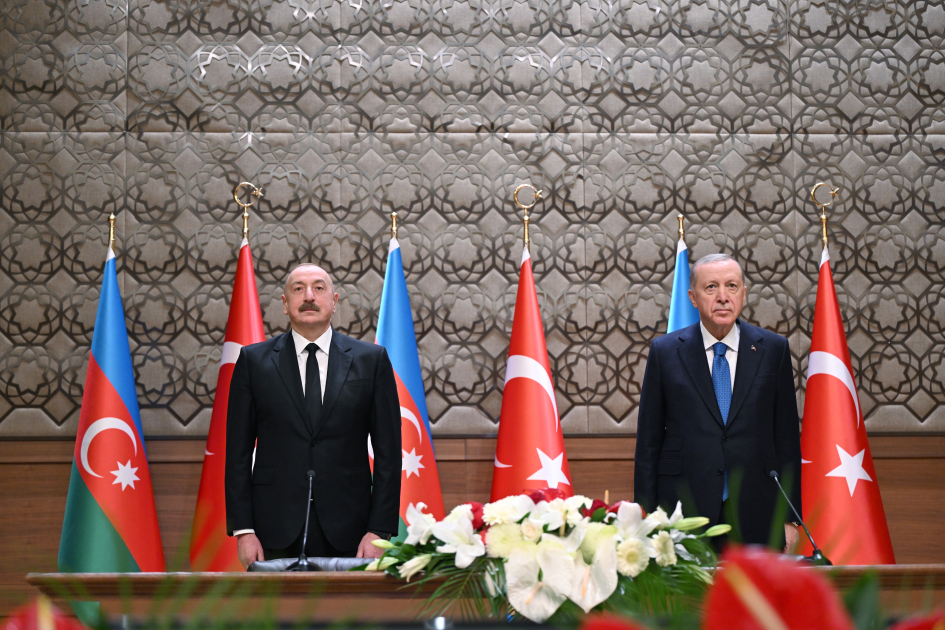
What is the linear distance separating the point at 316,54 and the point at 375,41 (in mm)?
308

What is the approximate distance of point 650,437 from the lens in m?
2.62

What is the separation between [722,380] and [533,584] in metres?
1.71

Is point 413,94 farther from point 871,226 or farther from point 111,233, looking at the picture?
point 871,226

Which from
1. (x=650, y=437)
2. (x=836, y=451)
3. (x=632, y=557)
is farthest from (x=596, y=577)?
(x=836, y=451)

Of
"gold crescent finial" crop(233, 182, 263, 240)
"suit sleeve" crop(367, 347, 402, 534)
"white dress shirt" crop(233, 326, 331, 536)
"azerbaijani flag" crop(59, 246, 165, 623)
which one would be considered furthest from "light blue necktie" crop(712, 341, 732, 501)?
"azerbaijani flag" crop(59, 246, 165, 623)

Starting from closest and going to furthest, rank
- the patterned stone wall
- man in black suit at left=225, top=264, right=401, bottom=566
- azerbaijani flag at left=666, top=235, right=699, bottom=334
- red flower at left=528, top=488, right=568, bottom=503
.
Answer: red flower at left=528, top=488, right=568, bottom=503
man in black suit at left=225, top=264, right=401, bottom=566
azerbaijani flag at left=666, top=235, right=699, bottom=334
the patterned stone wall

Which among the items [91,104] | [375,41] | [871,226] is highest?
[375,41]

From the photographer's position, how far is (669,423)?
263 centimetres

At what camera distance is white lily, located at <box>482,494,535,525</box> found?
4.26ft

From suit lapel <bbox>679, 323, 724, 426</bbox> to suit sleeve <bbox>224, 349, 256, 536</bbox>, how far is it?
1478 millimetres

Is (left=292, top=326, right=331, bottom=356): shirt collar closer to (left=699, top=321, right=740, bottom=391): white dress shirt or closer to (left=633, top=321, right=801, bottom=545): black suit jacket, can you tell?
(left=633, top=321, right=801, bottom=545): black suit jacket

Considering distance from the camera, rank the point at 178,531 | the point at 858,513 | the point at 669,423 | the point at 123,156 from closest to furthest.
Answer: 1. the point at 669,423
2. the point at 858,513
3. the point at 178,531
4. the point at 123,156

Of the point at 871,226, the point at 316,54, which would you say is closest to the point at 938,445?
the point at 871,226

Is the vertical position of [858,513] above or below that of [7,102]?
below
